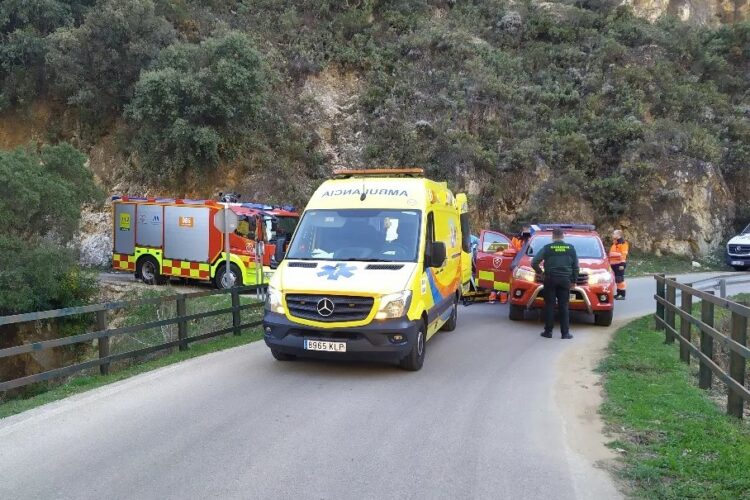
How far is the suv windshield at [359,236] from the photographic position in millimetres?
8336

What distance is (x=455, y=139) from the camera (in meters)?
28.5

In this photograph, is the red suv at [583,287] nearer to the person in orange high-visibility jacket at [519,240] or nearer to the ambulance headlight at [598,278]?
the ambulance headlight at [598,278]

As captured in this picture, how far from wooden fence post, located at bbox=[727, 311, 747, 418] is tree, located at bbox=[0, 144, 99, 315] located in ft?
51.5

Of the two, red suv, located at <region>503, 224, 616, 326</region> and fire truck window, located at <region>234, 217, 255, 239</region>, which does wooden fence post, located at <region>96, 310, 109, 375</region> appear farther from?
fire truck window, located at <region>234, 217, 255, 239</region>

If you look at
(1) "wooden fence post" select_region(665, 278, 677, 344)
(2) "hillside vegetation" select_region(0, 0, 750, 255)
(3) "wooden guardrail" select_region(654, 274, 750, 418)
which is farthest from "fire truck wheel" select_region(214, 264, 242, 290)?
(1) "wooden fence post" select_region(665, 278, 677, 344)

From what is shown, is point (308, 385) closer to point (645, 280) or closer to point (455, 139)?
point (645, 280)

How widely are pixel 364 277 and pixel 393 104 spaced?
23478 millimetres

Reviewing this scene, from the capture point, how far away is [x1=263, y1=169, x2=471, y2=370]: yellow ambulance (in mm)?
7398

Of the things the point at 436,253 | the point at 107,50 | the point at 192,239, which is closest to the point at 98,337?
the point at 436,253

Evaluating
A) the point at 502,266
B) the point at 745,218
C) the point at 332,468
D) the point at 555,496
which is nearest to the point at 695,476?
the point at 555,496

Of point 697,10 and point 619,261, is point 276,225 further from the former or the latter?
point 697,10

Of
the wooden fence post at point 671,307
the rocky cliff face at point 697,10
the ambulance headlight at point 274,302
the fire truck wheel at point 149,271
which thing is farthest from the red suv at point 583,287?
the rocky cliff face at point 697,10

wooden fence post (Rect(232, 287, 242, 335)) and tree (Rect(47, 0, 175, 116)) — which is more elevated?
tree (Rect(47, 0, 175, 116))

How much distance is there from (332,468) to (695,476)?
2717 mm
